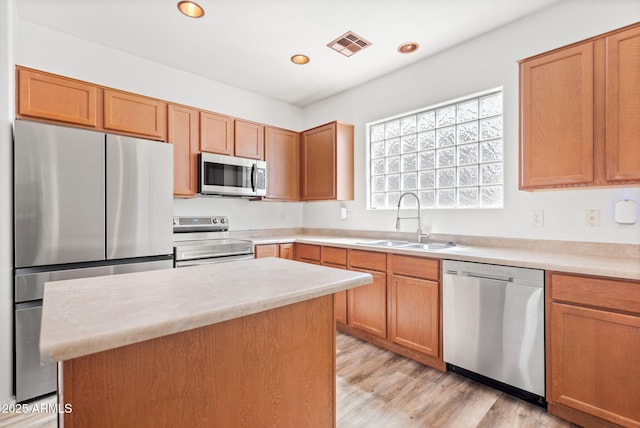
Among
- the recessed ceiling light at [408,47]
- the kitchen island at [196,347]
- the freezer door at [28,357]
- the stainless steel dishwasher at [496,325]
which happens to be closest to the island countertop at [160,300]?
the kitchen island at [196,347]

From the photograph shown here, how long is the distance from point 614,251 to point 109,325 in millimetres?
2705

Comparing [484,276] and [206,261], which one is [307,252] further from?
[484,276]

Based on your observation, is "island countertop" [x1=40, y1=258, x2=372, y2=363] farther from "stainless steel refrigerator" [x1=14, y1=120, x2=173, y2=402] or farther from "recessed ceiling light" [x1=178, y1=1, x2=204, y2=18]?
"recessed ceiling light" [x1=178, y1=1, x2=204, y2=18]

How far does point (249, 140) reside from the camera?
3.51 m

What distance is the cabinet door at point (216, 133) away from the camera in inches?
124

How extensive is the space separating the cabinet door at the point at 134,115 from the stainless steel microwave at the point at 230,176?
458mm

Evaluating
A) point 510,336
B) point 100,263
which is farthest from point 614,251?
point 100,263

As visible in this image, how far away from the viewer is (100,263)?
7.34 ft

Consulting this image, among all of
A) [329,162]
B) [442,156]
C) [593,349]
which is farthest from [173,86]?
[593,349]

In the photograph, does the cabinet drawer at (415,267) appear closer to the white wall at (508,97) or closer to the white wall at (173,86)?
the white wall at (508,97)

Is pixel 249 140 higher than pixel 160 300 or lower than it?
higher

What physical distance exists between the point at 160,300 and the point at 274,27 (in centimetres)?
244

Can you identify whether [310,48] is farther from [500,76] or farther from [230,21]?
[500,76]

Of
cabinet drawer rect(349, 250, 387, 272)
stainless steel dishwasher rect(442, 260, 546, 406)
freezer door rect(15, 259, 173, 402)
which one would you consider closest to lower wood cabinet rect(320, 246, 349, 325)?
cabinet drawer rect(349, 250, 387, 272)
